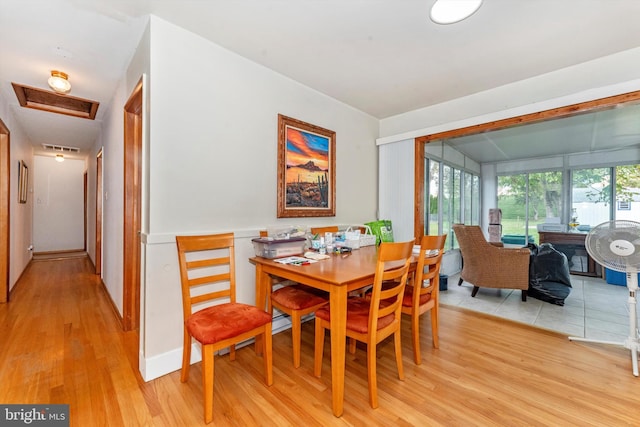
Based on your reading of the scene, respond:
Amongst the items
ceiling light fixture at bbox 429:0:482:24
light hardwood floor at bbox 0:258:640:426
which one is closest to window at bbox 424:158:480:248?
light hardwood floor at bbox 0:258:640:426

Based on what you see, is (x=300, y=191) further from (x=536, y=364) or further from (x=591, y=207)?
(x=591, y=207)

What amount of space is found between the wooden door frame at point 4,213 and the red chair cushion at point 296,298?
3.53 m

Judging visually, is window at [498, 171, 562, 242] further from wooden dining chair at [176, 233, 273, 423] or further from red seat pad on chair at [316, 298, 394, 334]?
wooden dining chair at [176, 233, 273, 423]

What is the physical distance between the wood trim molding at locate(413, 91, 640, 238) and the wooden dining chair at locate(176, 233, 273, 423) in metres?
2.41

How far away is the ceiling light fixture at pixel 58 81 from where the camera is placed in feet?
8.13

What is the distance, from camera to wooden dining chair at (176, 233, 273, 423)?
1.50 m

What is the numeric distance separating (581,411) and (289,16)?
9.91 ft

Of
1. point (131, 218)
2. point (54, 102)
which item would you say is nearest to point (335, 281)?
point (131, 218)

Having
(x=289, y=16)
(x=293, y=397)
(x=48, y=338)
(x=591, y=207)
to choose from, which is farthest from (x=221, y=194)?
(x=591, y=207)

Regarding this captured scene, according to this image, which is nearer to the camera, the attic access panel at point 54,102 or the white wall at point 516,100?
the white wall at point 516,100

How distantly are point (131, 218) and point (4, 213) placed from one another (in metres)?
2.12
